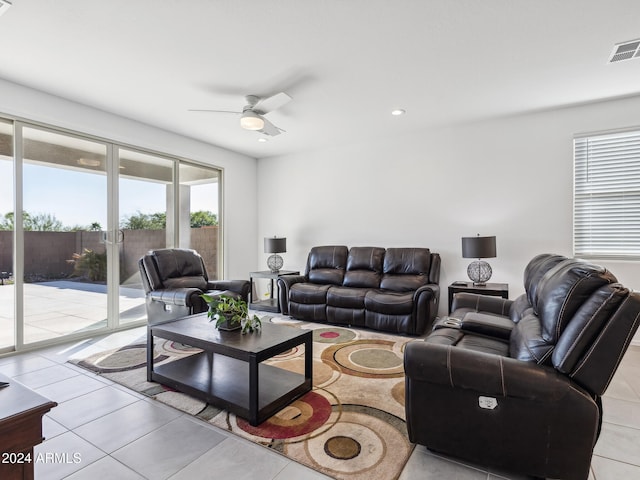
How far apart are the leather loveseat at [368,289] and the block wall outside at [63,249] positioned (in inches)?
75.9

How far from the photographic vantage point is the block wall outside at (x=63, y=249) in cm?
350

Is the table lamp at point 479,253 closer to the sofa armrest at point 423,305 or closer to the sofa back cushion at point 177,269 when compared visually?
the sofa armrest at point 423,305

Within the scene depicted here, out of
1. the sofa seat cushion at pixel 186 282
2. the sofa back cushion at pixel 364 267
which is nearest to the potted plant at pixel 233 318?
the sofa seat cushion at pixel 186 282

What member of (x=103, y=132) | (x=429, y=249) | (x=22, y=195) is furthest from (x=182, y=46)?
(x=429, y=249)

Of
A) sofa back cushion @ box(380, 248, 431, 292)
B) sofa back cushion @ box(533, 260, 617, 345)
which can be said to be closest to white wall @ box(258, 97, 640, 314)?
sofa back cushion @ box(380, 248, 431, 292)

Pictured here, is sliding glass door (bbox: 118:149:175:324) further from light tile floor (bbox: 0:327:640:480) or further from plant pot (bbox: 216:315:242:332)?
plant pot (bbox: 216:315:242:332)

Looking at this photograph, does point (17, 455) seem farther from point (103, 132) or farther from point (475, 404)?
point (103, 132)

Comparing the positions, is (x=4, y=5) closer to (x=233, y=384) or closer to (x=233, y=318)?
(x=233, y=318)

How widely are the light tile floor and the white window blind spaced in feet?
6.12

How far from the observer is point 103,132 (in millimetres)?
4090

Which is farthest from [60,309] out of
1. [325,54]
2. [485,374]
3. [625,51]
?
[625,51]

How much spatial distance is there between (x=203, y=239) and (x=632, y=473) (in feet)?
17.5

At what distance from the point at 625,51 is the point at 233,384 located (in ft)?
13.3

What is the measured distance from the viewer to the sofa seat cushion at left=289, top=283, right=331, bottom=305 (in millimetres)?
4512
